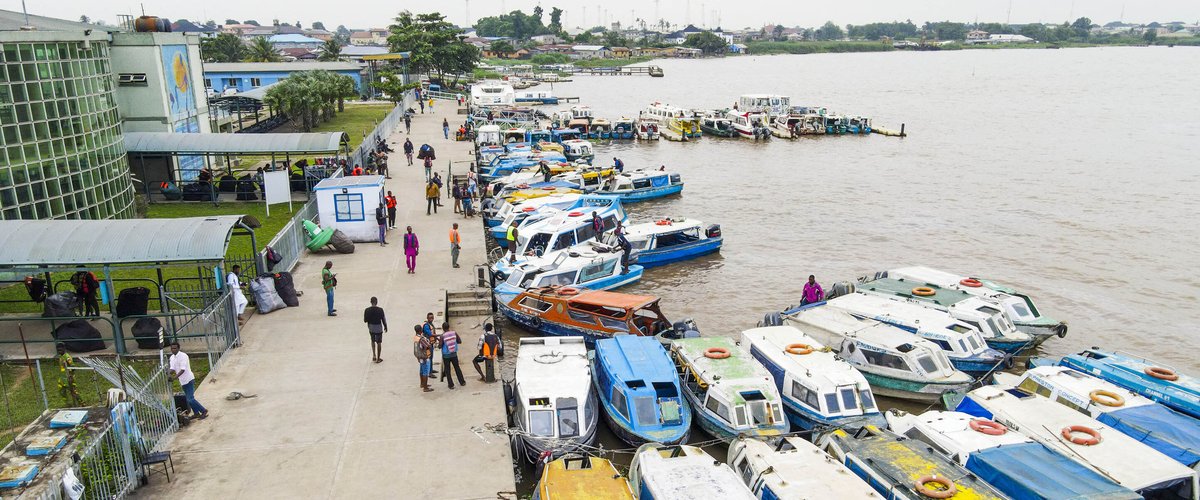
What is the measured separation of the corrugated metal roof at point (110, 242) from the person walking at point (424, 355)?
5042 millimetres

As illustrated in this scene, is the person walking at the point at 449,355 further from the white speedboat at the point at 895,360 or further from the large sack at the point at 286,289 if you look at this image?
the white speedboat at the point at 895,360

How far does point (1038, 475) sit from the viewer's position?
1241 centimetres

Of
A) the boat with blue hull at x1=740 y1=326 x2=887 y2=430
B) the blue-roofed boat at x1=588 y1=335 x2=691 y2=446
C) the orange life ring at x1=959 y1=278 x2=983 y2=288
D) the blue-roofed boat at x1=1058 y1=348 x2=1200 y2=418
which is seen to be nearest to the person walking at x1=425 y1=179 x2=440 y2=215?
the blue-roofed boat at x1=588 y1=335 x2=691 y2=446

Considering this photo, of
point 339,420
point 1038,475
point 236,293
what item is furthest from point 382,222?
point 1038,475

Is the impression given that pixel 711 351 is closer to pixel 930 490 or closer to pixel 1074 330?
pixel 930 490

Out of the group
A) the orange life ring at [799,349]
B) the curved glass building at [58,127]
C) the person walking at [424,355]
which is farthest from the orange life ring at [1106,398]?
the curved glass building at [58,127]

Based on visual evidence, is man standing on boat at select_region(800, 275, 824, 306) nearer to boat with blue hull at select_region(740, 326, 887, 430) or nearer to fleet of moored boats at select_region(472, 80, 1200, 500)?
fleet of moored boats at select_region(472, 80, 1200, 500)

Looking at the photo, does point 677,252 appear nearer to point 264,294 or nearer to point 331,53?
point 264,294

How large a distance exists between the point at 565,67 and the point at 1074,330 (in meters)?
143

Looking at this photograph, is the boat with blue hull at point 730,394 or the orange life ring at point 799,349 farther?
the orange life ring at point 799,349

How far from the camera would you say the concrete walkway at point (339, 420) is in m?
12.5

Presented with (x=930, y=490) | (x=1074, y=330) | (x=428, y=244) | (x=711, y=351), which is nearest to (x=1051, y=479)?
(x=930, y=490)

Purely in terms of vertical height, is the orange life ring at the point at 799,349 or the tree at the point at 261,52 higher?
the tree at the point at 261,52

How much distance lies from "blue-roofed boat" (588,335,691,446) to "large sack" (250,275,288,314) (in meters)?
8.50
